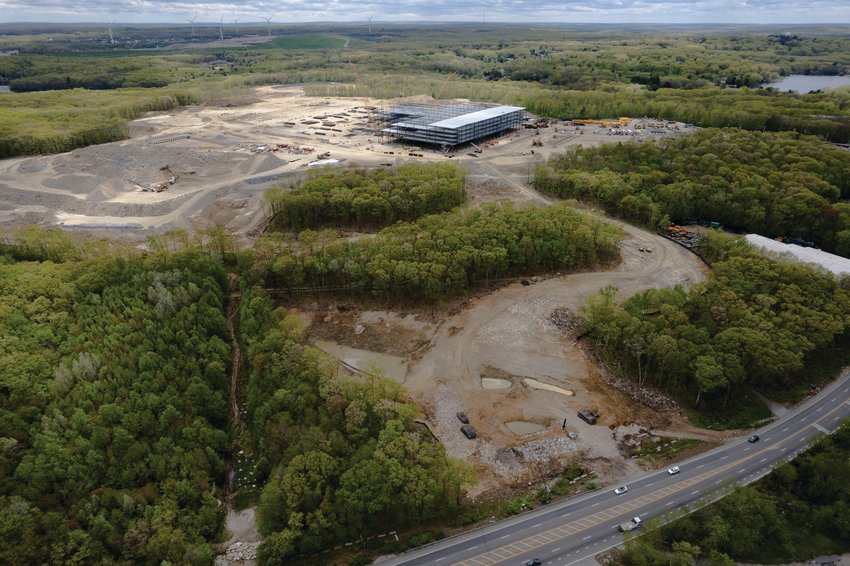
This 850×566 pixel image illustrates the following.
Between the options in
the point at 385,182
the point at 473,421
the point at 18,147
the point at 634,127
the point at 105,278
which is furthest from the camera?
the point at 634,127

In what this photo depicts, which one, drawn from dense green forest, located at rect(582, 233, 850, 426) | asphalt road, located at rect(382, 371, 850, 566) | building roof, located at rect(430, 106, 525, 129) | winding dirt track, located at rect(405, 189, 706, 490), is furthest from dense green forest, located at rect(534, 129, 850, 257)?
asphalt road, located at rect(382, 371, 850, 566)

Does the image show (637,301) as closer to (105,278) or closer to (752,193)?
(752,193)

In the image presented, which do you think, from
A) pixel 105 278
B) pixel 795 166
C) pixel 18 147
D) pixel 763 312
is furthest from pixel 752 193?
pixel 18 147

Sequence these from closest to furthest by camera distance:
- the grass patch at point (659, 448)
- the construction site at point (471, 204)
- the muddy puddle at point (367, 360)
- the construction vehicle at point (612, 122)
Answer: the grass patch at point (659, 448), the construction site at point (471, 204), the muddy puddle at point (367, 360), the construction vehicle at point (612, 122)

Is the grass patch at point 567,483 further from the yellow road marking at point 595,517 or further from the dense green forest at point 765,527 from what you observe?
the dense green forest at point 765,527

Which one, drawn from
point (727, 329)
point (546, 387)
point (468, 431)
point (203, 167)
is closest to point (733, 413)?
point (727, 329)

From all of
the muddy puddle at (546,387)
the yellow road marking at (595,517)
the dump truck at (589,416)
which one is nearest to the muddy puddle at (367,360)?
the muddy puddle at (546,387)
